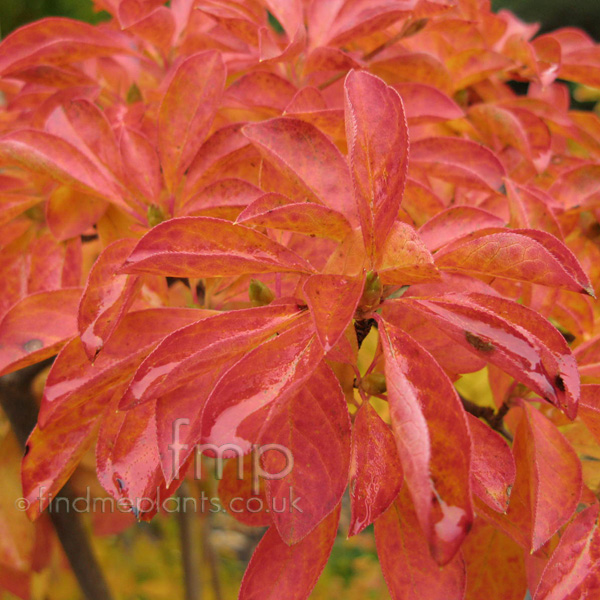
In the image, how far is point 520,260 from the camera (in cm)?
35

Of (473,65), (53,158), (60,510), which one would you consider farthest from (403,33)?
(60,510)

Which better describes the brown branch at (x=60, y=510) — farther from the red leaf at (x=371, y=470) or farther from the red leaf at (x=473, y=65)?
the red leaf at (x=473, y=65)

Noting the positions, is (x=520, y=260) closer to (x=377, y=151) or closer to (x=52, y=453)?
(x=377, y=151)

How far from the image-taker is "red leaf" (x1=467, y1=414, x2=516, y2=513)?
0.37m

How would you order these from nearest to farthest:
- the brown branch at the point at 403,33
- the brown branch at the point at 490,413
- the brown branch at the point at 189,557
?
the brown branch at the point at 490,413 < the brown branch at the point at 403,33 < the brown branch at the point at 189,557

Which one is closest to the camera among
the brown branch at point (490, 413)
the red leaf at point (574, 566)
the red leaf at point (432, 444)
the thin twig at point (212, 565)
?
the red leaf at point (432, 444)

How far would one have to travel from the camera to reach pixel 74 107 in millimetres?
526

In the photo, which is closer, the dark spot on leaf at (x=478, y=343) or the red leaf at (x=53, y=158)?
the dark spot on leaf at (x=478, y=343)

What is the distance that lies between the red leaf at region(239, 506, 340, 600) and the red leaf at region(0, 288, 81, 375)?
0.20m

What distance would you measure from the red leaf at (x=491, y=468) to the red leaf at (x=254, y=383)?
11 cm

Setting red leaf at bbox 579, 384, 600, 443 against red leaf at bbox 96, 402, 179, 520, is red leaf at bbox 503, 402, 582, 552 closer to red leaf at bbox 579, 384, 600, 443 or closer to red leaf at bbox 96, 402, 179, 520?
red leaf at bbox 579, 384, 600, 443

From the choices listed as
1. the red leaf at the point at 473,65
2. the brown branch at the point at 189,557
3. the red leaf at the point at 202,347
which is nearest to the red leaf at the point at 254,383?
the red leaf at the point at 202,347

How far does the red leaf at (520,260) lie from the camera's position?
1.13ft

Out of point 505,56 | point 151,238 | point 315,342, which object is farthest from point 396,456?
point 505,56
